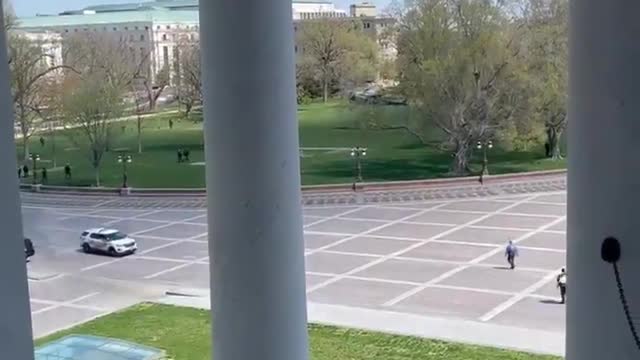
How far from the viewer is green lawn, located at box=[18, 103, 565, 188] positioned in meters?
12.4

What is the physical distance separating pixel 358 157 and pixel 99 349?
10974mm

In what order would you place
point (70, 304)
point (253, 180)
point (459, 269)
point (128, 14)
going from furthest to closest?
1. point (459, 269)
2. point (70, 304)
3. point (128, 14)
4. point (253, 180)

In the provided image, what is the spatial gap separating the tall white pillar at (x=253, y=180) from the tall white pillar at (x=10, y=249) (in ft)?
2.01

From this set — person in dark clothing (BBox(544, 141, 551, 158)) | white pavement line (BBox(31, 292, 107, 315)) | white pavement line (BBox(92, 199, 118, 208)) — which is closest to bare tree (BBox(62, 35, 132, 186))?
white pavement line (BBox(92, 199, 118, 208))

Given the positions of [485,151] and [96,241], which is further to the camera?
[485,151]

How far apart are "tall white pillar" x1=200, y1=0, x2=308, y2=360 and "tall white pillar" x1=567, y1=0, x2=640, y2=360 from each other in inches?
20.7

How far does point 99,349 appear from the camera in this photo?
271 inches

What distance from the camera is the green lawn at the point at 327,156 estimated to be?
1240cm

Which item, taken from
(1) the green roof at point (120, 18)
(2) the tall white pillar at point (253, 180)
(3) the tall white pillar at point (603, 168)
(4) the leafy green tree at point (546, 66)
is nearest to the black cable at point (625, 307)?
(3) the tall white pillar at point (603, 168)

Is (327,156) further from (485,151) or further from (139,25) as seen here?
(139,25)

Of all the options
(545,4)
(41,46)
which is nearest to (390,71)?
(545,4)

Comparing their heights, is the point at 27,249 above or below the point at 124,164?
above

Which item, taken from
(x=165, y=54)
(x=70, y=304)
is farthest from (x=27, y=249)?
(x=70, y=304)

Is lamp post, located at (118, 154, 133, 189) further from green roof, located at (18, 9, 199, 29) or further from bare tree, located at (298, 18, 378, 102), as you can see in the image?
green roof, located at (18, 9, 199, 29)
